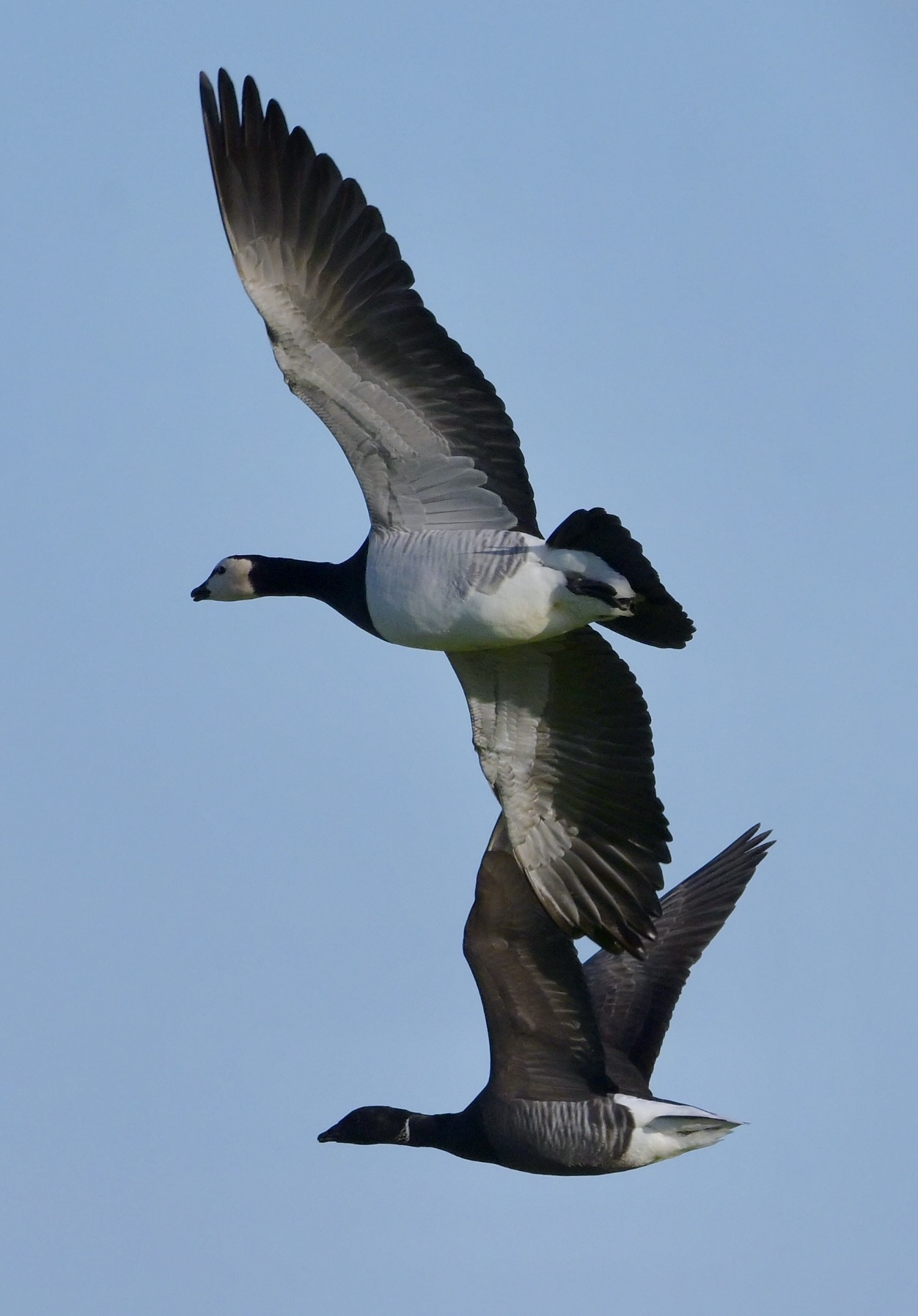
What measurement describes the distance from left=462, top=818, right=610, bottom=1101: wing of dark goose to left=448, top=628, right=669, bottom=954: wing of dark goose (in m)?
0.68

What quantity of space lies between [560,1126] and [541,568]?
4.24 metres

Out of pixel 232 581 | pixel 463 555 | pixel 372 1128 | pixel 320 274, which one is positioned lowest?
pixel 372 1128

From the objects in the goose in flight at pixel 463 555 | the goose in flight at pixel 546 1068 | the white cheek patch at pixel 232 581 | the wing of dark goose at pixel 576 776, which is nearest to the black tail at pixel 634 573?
the goose in flight at pixel 463 555

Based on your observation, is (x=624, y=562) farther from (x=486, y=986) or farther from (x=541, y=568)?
(x=486, y=986)

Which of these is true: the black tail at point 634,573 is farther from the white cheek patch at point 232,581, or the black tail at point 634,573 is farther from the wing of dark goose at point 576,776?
the white cheek patch at point 232,581

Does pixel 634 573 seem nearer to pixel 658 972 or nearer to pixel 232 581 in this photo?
pixel 232 581

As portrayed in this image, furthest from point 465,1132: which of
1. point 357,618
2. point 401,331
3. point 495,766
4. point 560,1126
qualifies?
point 401,331

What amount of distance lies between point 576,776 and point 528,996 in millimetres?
1847

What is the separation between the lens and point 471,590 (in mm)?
14852

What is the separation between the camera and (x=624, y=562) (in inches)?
563

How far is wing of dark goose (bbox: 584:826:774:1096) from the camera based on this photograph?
17500mm

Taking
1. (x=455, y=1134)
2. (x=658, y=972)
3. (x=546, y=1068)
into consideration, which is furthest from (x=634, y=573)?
(x=455, y=1134)

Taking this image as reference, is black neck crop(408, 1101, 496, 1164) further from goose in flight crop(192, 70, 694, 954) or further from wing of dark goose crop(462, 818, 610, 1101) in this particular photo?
goose in flight crop(192, 70, 694, 954)

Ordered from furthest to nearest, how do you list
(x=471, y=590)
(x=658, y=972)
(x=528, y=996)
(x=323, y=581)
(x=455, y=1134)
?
1. (x=658, y=972)
2. (x=455, y=1134)
3. (x=528, y=996)
4. (x=323, y=581)
5. (x=471, y=590)
